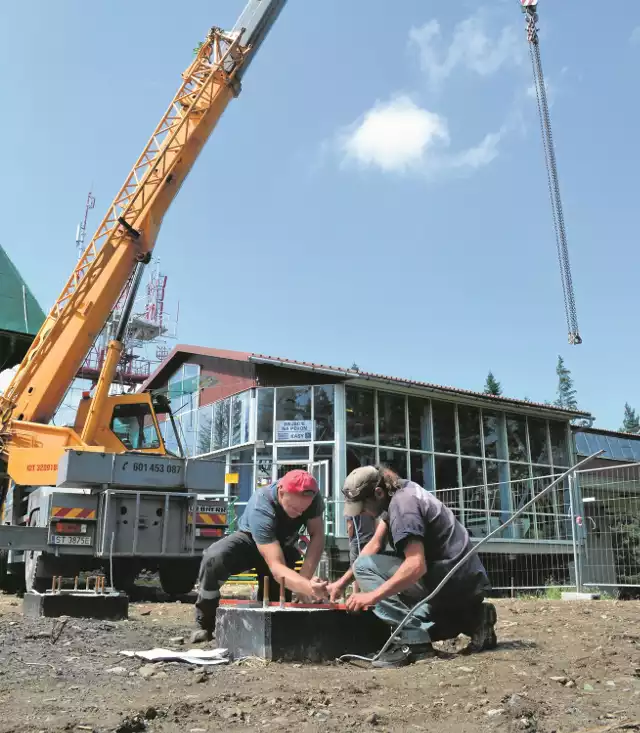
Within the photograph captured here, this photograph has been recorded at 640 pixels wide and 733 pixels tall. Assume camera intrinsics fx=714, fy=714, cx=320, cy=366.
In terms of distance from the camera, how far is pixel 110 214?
12.3 metres

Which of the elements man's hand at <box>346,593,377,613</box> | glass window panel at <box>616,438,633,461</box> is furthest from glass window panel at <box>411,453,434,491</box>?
man's hand at <box>346,593,377,613</box>

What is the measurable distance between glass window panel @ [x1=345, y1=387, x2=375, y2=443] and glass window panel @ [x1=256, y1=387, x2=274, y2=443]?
1.88m

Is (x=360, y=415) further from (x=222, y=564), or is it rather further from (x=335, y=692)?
(x=335, y=692)

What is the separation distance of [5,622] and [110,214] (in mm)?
7958

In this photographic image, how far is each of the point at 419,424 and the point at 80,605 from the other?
1269cm

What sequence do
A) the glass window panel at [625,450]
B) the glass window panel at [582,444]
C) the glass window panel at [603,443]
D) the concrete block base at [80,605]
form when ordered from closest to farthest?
the concrete block base at [80,605] < the glass window panel at [582,444] < the glass window panel at [603,443] < the glass window panel at [625,450]

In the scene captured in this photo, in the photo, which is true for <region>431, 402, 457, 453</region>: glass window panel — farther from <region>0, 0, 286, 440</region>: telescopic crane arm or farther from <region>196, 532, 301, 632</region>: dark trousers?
<region>196, 532, 301, 632</region>: dark trousers

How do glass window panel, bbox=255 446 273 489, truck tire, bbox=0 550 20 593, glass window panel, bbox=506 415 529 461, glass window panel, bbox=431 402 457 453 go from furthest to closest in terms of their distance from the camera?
glass window panel, bbox=506 415 529 461, glass window panel, bbox=431 402 457 453, glass window panel, bbox=255 446 273 489, truck tire, bbox=0 550 20 593

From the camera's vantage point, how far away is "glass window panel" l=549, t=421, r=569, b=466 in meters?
20.7

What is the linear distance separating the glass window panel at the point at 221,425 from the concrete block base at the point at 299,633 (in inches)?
554

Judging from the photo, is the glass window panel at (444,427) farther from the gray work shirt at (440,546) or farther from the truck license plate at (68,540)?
the gray work shirt at (440,546)

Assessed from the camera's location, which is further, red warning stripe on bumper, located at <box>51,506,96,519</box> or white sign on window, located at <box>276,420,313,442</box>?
white sign on window, located at <box>276,420,313,442</box>

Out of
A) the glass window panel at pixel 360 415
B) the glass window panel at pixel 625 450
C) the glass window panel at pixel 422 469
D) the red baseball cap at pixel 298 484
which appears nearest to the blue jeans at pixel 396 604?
the red baseball cap at pixel 298 484

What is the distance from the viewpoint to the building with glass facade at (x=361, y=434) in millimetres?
16656
